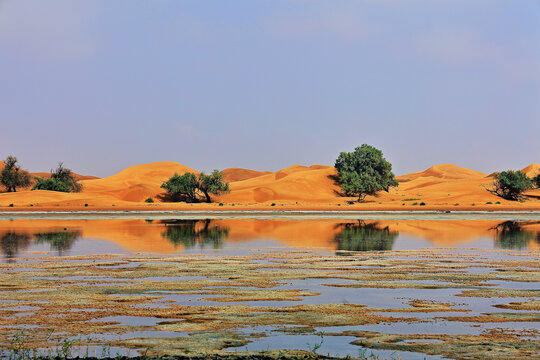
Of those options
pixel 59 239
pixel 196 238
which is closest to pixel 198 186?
pixel 196 238

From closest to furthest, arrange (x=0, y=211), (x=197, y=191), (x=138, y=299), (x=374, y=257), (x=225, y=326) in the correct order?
(x=225, y=326) → (x=138, y=299) → (x=374, y=257) → (x=0, y=211) → (x=197, y=191)

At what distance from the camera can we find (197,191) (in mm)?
83938

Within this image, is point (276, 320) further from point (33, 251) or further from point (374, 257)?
point (33, 251)

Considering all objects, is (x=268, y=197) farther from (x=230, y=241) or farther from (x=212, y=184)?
(x=230, y=241)

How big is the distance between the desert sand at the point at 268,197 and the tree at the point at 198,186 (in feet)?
6.08

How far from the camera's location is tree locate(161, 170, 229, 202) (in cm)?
7856

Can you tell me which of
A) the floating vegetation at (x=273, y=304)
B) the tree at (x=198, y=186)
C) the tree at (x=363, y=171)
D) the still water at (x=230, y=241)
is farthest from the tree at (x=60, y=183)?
the floating vegetation at (x=273, y=304)

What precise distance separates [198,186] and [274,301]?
67182 millimetres

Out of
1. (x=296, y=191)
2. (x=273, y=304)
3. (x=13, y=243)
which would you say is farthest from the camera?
(x=296, y=191)

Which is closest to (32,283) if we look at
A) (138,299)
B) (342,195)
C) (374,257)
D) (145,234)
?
(138,299)

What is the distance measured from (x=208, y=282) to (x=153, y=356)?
6.57m

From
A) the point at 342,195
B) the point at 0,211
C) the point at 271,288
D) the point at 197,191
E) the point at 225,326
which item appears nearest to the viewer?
the point at 225,326

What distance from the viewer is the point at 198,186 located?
7856 centimetres

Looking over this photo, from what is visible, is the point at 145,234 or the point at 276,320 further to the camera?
the point at 145,234
